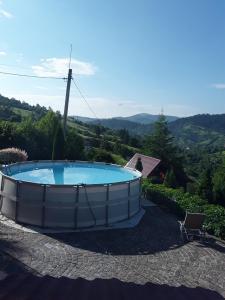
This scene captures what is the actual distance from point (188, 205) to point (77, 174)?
273 inches

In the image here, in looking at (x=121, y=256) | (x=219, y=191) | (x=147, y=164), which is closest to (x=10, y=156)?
(x=121, y=256)

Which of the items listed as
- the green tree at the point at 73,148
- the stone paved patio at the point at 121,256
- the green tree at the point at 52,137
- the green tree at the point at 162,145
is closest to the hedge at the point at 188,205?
the stone paved patio at the point at 121,256

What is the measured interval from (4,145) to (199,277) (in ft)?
68.3

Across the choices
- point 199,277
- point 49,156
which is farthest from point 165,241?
point 49,156

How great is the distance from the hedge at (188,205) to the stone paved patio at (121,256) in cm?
114

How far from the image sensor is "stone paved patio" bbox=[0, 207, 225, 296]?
30.9 feet

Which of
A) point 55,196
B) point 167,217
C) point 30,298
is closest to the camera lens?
point 30,298

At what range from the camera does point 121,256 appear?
10766 mm

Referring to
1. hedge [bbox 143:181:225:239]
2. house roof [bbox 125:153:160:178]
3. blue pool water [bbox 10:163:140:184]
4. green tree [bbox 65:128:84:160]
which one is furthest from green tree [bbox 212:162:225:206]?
hedge [bbox 143:181:225:239]

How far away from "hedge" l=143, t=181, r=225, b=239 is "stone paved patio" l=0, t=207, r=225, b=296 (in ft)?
3.75

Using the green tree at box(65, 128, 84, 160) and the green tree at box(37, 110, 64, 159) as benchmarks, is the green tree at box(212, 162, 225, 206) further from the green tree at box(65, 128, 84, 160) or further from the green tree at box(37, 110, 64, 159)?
the green tree at box(37, 110, 64, 159)

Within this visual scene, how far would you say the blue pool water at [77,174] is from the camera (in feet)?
60.1

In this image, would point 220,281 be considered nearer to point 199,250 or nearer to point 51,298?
point 199,250

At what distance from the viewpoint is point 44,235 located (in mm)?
12055
